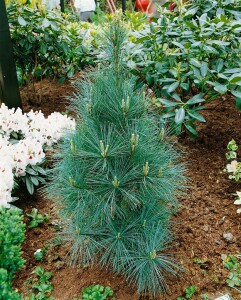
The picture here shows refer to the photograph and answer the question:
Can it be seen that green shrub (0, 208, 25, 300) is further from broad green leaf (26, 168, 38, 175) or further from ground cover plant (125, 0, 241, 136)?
ground cover plant (125, 0, 241, 136)

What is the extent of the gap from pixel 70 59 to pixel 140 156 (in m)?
2.39

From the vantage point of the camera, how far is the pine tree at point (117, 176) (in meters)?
2.00

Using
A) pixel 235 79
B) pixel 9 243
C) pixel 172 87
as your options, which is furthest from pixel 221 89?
pixel 9 243

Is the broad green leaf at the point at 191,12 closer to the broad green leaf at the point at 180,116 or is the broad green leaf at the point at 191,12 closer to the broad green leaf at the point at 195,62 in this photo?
the broad green leaf at the point at 195,62

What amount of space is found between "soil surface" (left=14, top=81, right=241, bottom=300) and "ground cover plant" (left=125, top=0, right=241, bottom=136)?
42cm

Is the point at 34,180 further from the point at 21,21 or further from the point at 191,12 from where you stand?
the point at 191,12

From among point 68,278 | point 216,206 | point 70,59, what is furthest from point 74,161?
point 70,59

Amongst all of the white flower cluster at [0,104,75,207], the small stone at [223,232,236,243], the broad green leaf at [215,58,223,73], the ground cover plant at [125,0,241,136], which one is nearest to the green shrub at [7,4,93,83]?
the white flower cluster at [0,104,75,207]

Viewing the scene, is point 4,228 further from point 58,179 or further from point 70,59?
point 70,59

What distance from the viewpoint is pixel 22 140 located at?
120 inches

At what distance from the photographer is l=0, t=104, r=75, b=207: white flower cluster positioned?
104 inches

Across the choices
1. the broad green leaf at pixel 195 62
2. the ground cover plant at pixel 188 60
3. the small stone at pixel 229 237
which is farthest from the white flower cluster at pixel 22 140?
the small stone at pixel 229 237

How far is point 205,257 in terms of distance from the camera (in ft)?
8.07

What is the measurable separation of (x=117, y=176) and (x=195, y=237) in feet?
2.89
